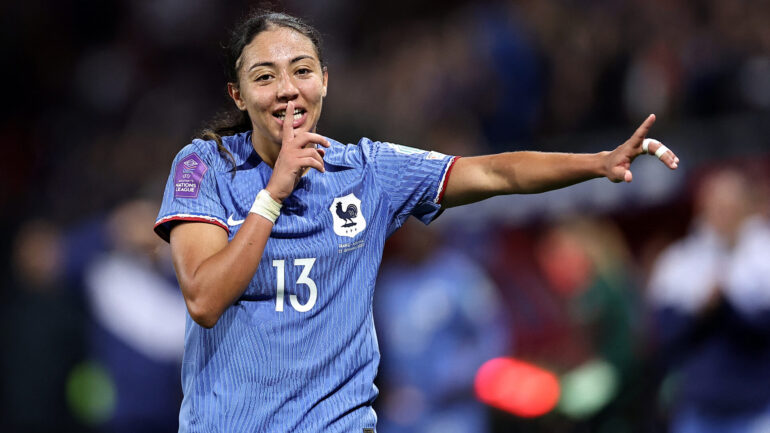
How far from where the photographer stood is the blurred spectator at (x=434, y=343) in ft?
25.4

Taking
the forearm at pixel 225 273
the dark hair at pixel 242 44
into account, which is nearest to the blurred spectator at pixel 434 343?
the dark hair at pixel 242 44

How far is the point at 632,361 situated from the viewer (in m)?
7.43

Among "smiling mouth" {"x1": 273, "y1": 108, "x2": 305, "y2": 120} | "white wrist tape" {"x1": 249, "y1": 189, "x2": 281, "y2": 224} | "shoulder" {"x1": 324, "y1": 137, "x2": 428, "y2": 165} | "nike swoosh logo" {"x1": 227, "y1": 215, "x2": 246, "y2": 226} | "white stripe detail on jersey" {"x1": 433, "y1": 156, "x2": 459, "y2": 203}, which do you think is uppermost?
"smiling mouth" {"x1": 273, "y1": 108, "x2": 305, "y2": 120}

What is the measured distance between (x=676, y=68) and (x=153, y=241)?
4179 millimetres

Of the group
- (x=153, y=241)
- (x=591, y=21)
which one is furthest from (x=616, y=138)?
(x=153, y=241)

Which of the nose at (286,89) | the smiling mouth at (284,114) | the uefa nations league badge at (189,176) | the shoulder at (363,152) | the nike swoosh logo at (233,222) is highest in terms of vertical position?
the nose at (286,89)

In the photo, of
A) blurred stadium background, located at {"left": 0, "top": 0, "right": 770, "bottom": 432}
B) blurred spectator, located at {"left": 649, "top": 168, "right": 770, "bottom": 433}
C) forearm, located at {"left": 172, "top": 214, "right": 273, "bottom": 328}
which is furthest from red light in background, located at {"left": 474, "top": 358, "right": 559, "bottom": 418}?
forearm, located at {"left": 172, "top": 214, "right": 273, "bottom": 328}

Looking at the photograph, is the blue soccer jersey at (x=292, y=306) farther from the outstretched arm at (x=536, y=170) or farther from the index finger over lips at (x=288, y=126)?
the index finger over lips at (x=288, y=126)

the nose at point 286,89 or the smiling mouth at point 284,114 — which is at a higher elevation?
the nose at point 286,89

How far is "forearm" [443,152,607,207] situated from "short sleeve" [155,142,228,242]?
791 mm

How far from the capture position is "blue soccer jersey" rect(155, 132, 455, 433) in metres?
3.40

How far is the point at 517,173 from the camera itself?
3.60m

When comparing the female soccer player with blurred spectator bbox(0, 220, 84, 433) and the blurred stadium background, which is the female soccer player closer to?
the blurred stadium background

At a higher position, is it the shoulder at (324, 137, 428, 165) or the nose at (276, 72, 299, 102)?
the nose at (276, 72, 299, 102)
